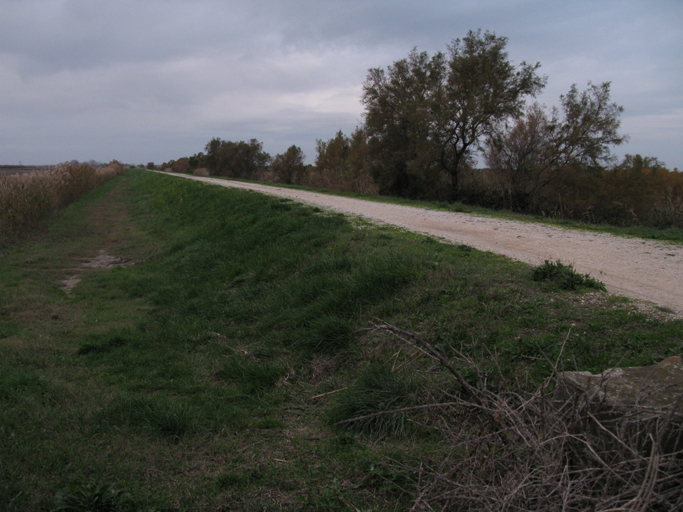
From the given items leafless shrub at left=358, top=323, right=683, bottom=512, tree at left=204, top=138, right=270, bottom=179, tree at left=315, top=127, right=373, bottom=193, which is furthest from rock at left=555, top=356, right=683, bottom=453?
tree at left=204, top=138, right=270, bottom=179

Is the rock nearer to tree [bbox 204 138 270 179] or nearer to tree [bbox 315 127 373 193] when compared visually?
tree [bbox 315 127 373 193]

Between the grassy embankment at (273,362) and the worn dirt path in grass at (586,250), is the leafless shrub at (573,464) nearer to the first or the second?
the grassy embankment at (273,362)

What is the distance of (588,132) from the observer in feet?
69.7

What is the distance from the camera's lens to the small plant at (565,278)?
4.79m

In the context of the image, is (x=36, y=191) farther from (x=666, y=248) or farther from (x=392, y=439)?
(x=666, y=248)

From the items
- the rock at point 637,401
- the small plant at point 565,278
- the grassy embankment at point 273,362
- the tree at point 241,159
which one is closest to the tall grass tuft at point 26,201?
the grassy embankment at point 273,362

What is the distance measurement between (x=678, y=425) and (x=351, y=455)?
2.10 meters

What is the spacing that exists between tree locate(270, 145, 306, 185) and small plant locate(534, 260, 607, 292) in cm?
4135

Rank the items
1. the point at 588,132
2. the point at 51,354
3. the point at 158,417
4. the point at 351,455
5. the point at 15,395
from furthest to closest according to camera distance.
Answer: the point at 588,132, the point at 51,354, the point at 15,395, the point at 158,417, the point at 351,455

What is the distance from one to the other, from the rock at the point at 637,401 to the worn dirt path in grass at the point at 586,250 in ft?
7.84

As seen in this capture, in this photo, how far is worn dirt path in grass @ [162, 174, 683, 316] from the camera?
16.7 feet

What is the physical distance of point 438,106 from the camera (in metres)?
22.0

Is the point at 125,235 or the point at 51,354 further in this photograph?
the point at 125,235

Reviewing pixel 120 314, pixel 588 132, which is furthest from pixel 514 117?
pixel 120 314
